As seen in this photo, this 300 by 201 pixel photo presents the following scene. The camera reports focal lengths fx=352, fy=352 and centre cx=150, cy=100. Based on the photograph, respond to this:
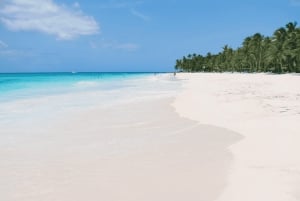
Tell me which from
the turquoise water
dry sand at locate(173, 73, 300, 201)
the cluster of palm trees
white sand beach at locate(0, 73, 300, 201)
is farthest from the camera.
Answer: the cluster of palm trees

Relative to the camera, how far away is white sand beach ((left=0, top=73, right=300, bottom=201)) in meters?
4.90

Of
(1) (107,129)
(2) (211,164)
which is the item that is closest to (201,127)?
(1) (107,129)

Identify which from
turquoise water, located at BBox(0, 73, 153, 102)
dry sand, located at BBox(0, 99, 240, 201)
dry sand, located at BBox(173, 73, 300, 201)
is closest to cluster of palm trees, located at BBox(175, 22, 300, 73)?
turquoise water, located at BBox(0, 73, 153, 102)

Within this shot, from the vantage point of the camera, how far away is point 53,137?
30.1 feet

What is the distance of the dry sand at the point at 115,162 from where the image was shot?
16.2 feet

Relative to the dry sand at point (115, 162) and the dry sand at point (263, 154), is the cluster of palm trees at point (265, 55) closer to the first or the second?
the dry sand at point (263, 154)

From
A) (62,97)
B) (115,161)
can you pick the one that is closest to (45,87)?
(62,97)

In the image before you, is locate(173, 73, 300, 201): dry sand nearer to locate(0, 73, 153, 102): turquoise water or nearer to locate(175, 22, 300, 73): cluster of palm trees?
locate(0, 73, 153, 102): turquoise water

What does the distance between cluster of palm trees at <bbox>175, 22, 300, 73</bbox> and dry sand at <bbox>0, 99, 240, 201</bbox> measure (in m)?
57.0

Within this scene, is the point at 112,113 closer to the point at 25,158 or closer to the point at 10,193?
the point at 25,158

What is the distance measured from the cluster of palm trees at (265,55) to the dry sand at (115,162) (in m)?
57.0

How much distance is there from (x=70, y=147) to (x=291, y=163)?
15.2 feet

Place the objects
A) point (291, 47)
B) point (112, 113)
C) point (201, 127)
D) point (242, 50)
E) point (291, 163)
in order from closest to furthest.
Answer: point (291, 163) < point (201, 127) < point (112, 113) < point (291, 47) < point (242, 50)

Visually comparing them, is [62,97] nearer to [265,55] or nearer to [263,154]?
[263,154]
